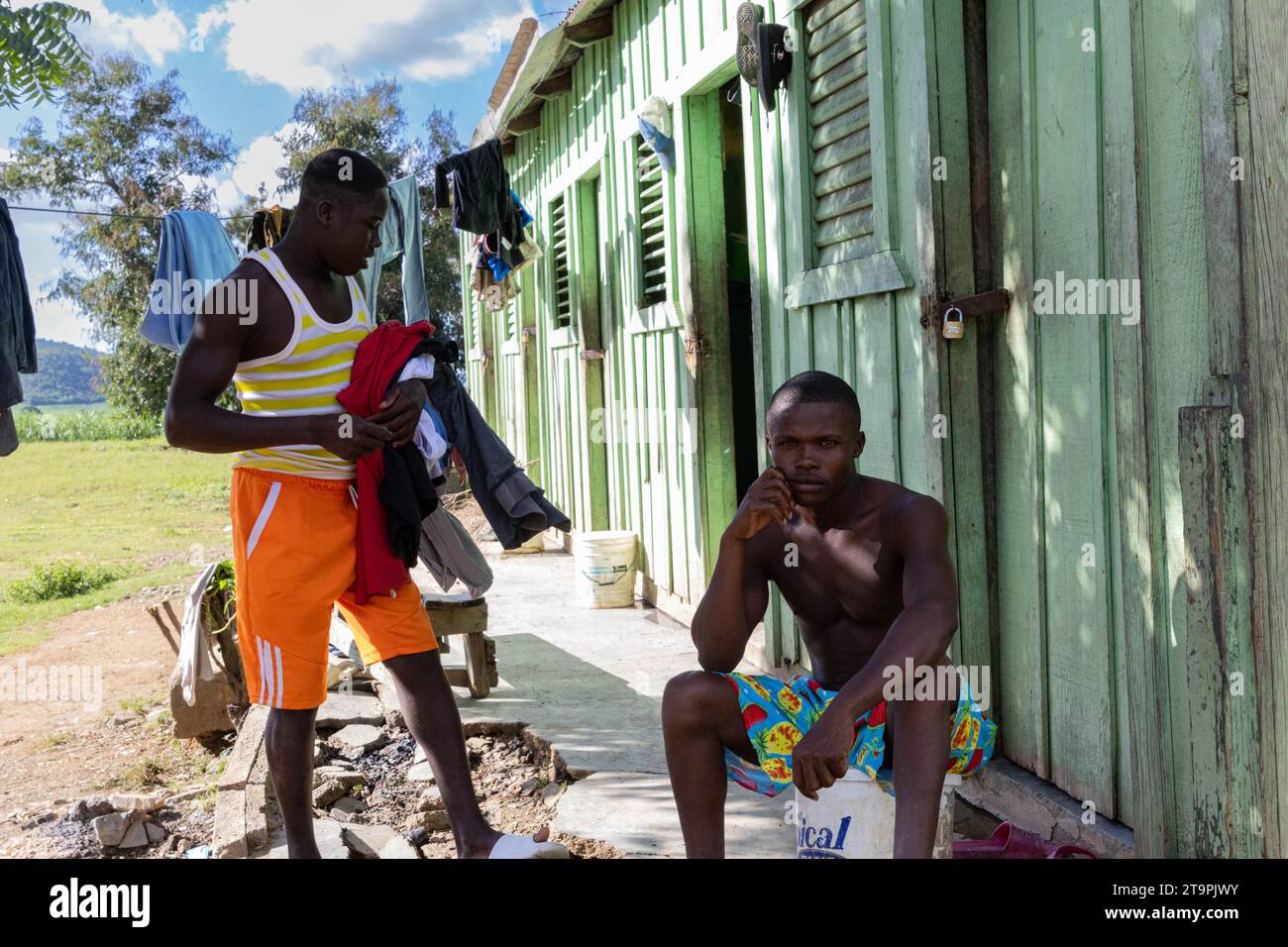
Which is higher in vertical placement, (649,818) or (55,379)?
(55,379)

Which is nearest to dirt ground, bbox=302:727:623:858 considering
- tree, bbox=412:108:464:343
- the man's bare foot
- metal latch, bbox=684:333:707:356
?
the man's bare foot

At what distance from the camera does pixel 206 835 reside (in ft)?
14.2

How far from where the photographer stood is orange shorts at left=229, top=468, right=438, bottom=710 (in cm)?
314

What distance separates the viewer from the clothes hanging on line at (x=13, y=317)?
465cm

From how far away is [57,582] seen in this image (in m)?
11.2

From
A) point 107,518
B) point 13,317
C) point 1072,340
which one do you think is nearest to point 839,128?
point 1072,340

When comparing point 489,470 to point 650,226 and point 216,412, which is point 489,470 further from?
point 650,226

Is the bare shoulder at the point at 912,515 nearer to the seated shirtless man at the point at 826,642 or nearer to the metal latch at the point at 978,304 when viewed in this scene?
the seated shirtless man at the point at 826,642

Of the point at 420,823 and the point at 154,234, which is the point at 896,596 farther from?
the point at 154,234

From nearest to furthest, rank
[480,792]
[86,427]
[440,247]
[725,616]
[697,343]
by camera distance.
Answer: [725,616] → [480,792] → [697,343] → [440,247] → [86,427]

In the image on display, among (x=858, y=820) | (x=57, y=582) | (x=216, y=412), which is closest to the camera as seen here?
(x=858, y=820)

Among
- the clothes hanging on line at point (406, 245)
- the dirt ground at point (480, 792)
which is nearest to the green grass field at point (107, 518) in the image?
the clothes hanging on line at point (406, 245)

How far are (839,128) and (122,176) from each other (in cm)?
2370

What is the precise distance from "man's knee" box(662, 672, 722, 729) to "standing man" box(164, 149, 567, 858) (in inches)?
28.4
